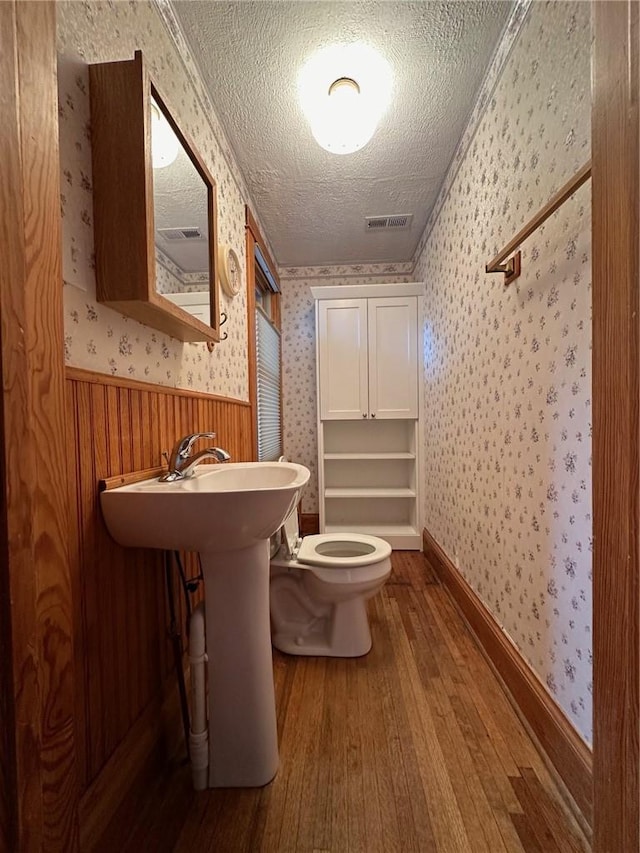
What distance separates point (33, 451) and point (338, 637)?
1.44m

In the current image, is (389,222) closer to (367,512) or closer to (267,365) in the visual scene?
(267,365)

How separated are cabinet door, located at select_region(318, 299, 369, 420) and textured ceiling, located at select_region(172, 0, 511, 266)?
0.60 m

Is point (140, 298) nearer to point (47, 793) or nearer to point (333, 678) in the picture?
point (47, 793)

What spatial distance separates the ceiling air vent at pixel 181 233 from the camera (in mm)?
1033

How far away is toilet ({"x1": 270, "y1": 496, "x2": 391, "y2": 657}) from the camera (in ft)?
4.99

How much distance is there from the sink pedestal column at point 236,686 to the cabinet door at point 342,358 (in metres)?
1.97

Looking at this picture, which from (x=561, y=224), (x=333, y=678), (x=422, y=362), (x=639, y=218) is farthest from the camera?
(x=422, y=362)

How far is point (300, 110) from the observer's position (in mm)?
1571

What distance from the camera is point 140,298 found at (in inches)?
34.3

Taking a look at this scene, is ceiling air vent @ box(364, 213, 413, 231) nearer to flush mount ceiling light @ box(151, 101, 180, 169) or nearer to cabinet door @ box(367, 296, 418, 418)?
cabinet door @ box(367, 296, 418, 418)

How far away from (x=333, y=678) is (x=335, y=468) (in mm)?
1830

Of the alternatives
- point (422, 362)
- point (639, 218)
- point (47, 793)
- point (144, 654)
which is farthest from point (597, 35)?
point (422, 362)

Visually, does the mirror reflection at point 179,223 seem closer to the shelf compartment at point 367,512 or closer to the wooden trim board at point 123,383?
the wooden trim board at point 123,383

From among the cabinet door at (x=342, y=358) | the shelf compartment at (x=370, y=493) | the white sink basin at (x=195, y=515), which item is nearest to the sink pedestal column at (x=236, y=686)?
the white sink basin at (x=195, y=515)
